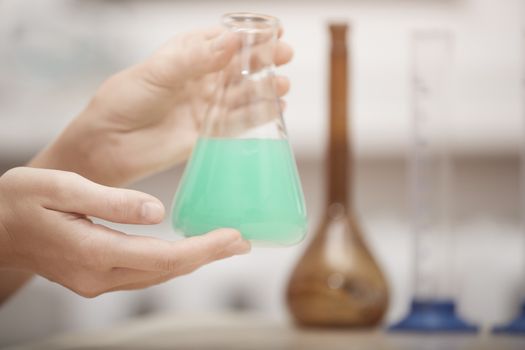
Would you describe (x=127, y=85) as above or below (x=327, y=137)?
above

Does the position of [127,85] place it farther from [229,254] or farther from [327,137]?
[327,137]

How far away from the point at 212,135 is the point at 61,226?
146 millimetres

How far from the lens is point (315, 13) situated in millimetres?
1522

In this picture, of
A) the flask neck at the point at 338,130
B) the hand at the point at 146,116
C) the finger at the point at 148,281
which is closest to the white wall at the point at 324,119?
the flask neck at the point at 338,130

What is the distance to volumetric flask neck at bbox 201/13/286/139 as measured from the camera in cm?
69

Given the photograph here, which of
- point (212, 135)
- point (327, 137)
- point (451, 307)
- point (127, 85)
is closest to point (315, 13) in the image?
point (327, 137)

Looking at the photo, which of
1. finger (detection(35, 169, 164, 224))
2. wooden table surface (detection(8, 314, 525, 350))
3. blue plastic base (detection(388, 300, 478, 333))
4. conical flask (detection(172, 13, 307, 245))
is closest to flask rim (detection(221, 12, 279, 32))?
conical flask (detection(172, 13, 307, 245))

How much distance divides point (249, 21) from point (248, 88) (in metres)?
0.06

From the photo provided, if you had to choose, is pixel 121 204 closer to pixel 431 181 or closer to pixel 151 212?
pixel 151 212

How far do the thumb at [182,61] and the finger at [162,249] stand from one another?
20 centimetres

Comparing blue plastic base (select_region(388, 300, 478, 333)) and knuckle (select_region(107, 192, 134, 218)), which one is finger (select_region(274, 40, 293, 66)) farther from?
blue plastic base (select_region(388, 300, 478, 333))

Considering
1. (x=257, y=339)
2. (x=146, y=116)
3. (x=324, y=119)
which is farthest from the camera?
(x=324, y=119)

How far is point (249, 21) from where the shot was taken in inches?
27.6

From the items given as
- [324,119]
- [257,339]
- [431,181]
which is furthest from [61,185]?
[324,119]
